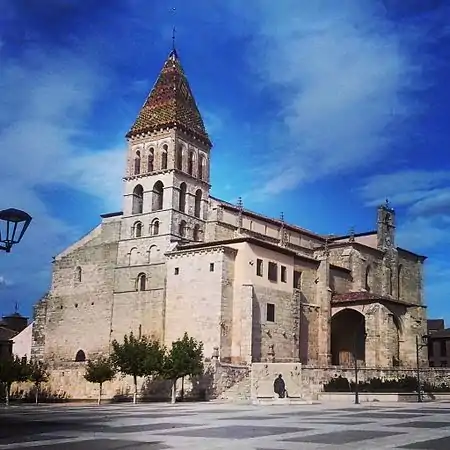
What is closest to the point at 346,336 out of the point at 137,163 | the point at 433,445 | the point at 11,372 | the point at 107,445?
the point at 137,163

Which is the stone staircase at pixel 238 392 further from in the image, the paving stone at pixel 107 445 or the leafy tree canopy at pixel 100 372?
the paving stone at pixel 107 445

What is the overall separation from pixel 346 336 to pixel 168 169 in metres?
21.1

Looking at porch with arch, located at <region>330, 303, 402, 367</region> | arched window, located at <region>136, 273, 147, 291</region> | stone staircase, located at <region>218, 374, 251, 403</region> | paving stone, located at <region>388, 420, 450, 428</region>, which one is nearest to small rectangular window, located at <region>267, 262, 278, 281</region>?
porch with arch, located at <region>330, 303, 402, 367</region>

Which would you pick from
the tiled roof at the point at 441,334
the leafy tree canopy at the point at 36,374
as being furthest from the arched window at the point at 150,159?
the tiled roof at the point at 441,334

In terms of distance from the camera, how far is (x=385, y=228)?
64.7 metres

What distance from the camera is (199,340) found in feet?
150

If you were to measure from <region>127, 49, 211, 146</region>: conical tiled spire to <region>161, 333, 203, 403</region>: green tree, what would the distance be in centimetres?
2091

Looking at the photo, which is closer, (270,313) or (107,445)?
(107,445)

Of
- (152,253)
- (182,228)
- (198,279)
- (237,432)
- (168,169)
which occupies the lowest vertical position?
(237,432)

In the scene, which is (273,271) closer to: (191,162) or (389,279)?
(191,162)

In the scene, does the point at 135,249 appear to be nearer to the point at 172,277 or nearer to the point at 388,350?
the point at 172,277

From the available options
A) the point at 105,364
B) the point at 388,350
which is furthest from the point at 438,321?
the point at 105,364

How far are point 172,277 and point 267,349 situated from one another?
9.01m

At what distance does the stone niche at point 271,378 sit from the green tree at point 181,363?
3.79 metres
